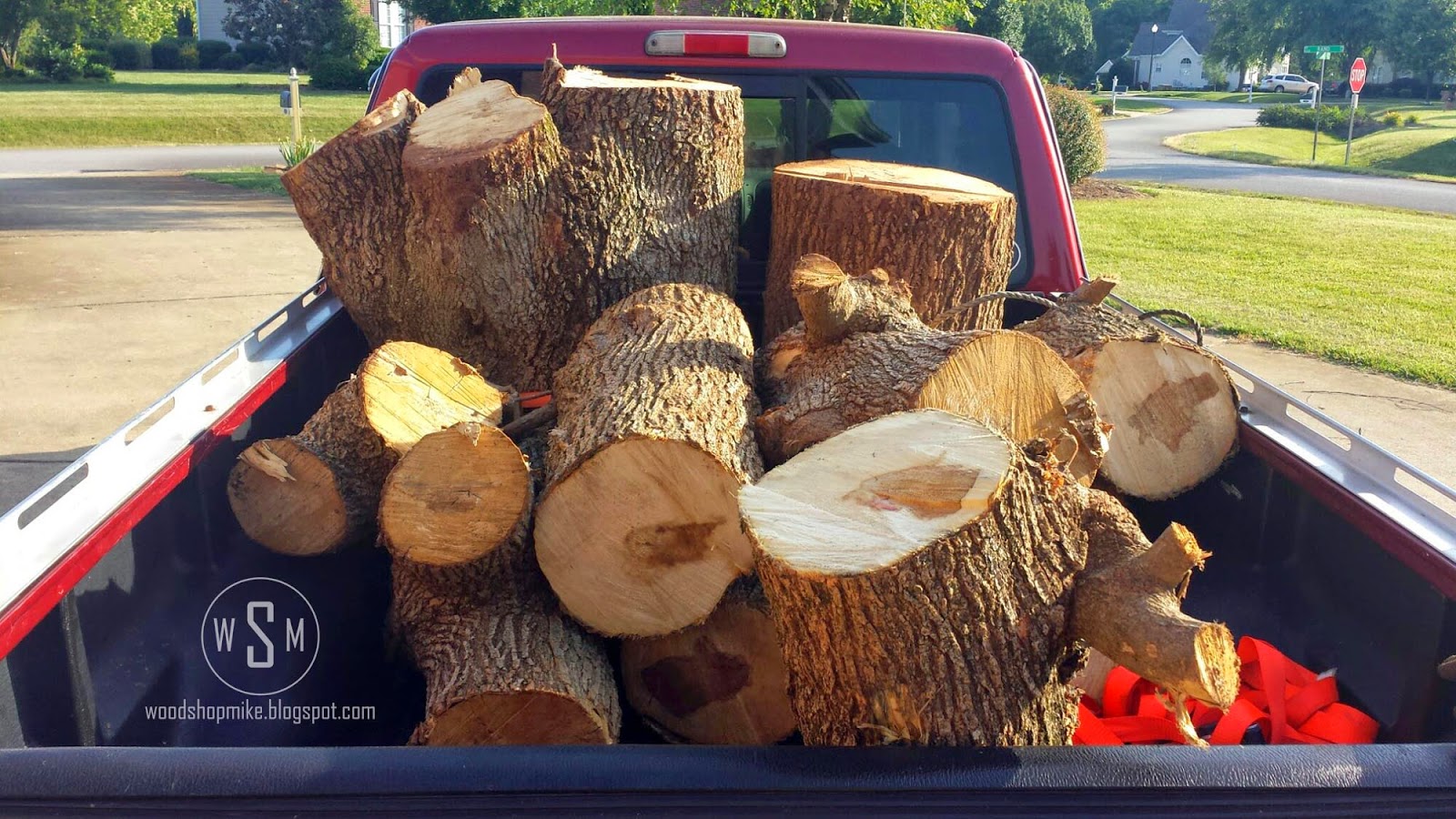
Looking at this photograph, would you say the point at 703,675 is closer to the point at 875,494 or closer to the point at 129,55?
the point at 875,494

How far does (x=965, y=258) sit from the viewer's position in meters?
3.04

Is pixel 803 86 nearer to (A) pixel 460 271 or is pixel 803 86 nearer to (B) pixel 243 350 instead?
(A) pixel 460 271

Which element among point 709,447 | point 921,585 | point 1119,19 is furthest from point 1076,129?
point 1119,19

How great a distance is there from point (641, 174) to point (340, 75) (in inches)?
1437

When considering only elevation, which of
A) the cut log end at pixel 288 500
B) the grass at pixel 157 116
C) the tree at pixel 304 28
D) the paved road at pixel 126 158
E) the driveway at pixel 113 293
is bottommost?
the driveway at pixel 113 293

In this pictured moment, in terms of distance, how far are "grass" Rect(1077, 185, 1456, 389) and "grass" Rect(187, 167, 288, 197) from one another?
11.5 metres

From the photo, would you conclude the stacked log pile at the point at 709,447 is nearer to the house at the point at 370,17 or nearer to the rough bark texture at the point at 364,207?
the rough bark texture at the point at 364,207

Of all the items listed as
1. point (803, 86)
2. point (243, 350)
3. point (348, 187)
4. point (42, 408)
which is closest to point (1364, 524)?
point (803, 86)

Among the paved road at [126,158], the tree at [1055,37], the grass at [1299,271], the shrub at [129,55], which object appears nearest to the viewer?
the grass at [1299,271]

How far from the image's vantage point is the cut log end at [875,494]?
1.66 metres

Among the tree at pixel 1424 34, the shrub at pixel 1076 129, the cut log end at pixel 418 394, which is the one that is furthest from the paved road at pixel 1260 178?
the tree at pixel 1424 34

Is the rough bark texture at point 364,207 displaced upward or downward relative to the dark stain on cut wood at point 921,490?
upward

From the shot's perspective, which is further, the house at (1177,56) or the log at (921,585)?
the house at (1177,56)

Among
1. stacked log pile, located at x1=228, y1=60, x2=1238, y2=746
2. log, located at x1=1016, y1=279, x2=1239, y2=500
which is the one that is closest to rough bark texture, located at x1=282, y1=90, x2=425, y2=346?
stacked log pile, located at x1=228, y1=60, x2=1238, y2=746
